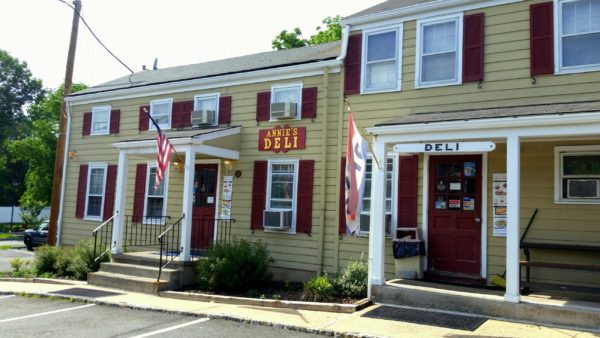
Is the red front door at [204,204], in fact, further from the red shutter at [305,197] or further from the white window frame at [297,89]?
the red shutter at [305,197]

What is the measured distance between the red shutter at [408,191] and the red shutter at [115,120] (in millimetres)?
8958

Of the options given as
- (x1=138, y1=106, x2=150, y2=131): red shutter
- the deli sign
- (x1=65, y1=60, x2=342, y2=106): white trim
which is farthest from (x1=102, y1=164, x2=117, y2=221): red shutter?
the deli sign

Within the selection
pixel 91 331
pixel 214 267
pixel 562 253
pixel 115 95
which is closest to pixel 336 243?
pixel 214 267

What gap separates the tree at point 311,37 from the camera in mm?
25672

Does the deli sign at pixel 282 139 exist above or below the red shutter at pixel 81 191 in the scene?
above

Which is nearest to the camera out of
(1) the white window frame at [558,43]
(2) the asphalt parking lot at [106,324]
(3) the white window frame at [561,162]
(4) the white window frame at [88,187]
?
(2) the asphalt parking lot at [106,324]

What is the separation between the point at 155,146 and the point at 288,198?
→ 3329mm

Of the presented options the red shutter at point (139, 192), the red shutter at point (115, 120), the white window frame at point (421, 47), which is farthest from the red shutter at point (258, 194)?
the red shutter at point (115, 120)

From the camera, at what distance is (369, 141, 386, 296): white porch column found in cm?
807

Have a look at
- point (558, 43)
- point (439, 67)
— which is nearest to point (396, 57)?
point (439, 67)

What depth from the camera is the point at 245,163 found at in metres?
11.5

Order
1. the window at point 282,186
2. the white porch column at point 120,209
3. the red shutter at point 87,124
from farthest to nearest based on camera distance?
the red shutter at point 87,124 < the white porch column at point 120,209 < the window at point 282,186

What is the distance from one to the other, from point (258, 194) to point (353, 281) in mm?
3590

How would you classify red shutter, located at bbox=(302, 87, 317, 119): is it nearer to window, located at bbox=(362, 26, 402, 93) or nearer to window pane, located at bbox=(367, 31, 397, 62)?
window, located at bbox=(362, 26, 402, 93)
